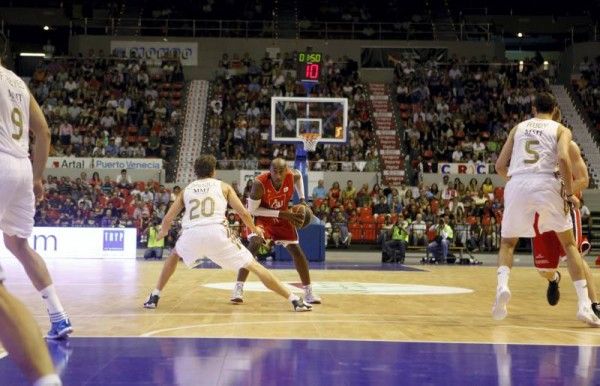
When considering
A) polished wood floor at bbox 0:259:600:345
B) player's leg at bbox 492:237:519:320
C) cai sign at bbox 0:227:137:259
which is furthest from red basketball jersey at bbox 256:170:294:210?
cai sign at bbox 0:227:137:259

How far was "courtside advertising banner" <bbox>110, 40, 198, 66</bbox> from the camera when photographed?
1314 inches

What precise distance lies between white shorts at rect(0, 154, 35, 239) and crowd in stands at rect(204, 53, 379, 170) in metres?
20.4

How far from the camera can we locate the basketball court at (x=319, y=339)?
14.9 feet

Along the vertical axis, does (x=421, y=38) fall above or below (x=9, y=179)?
above

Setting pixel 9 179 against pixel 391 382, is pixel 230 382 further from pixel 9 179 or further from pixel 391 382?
pixel 9 179

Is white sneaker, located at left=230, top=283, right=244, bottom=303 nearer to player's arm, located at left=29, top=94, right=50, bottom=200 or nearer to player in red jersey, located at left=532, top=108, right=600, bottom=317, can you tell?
player in red jersey, located at left=532, top=108, right=600, bottom=317

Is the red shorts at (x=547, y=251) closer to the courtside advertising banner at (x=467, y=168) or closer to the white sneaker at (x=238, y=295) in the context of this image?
the white sneaker at (x=238, y=295)

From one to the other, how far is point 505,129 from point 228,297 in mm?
21006

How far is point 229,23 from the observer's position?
117 feet

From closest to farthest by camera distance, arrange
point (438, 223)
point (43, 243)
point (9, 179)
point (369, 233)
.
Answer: point (9, 179), point (43, 243), point (438, 223), point (369, 233)

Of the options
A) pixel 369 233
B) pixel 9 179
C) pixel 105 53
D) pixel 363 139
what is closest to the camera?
pixel 9 179

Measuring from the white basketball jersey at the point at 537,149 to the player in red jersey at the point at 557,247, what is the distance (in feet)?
0.60

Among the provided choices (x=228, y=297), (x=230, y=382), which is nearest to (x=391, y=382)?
(x=230, y=382)

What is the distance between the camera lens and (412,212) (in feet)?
75.6
